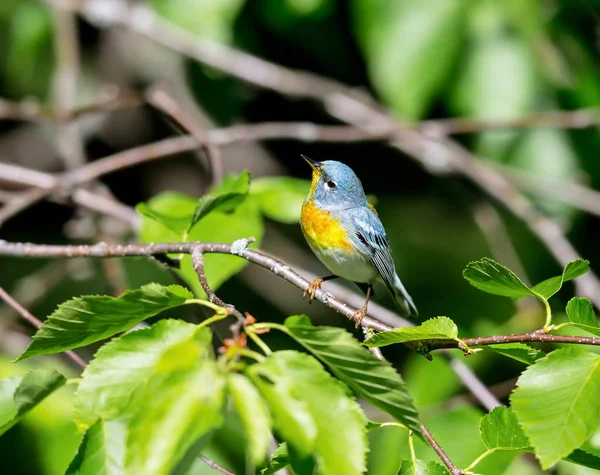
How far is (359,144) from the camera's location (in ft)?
15.9

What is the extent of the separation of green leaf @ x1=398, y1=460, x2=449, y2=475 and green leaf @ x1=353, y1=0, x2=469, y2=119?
6.25 ft

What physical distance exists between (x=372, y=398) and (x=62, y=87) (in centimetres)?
279

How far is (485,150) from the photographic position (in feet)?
12.2

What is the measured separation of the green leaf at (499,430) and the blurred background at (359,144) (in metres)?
0.50

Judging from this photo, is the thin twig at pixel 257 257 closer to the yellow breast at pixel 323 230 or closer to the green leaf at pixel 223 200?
the green leaf at pixel 223 200

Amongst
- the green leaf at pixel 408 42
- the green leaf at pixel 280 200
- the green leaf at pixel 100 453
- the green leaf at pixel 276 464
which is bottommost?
the green leaf at pixel 276 464

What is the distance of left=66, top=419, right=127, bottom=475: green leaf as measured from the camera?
4.71 feet

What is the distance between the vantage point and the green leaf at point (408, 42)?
10.3 ft

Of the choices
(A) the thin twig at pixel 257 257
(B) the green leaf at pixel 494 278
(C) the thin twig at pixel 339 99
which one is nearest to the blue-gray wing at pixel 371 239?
(C) the thin twig at pixel 339 99

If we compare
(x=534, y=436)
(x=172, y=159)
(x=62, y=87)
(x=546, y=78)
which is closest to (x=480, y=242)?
(x=546, y=78)

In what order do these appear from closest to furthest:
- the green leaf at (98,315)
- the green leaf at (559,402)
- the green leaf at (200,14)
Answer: the green leaf at (559,402)
the green leaf at (98,315)
the green leaf at (200,14)

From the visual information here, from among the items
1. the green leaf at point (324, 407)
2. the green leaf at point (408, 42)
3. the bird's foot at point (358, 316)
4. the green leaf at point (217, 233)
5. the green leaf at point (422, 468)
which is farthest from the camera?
the green leaf at point (408, 42)

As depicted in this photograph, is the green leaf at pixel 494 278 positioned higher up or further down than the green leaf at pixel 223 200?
further down

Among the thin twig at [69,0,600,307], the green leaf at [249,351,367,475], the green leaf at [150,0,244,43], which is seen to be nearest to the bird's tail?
the thin twig at [69,0,600,307]
